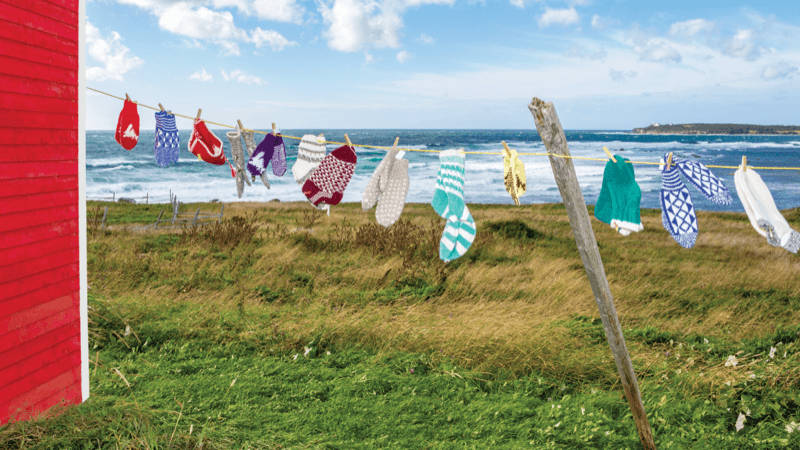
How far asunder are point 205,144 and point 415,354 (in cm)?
305

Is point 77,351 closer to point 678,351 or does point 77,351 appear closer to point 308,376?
point 308,376

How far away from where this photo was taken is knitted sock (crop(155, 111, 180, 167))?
5.23 m

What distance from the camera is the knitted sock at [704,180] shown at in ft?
10.1

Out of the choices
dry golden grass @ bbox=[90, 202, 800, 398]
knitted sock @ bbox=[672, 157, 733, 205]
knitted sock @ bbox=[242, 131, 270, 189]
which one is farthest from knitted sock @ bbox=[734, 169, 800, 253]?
knitted sock @ bbox=[242, 131, 270, 189]

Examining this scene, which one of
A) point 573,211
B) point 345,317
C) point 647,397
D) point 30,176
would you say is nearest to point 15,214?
point 30,176

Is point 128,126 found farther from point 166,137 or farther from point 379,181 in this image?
point 379,181

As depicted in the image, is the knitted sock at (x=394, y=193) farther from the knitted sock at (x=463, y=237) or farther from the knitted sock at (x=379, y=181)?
the knitted sock at (x=463, y=237)

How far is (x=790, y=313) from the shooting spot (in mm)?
6727

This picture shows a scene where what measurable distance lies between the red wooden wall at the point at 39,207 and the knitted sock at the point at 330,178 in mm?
2094

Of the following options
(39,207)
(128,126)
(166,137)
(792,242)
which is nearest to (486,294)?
(792,242)

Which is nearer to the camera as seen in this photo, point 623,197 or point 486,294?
point 623,197

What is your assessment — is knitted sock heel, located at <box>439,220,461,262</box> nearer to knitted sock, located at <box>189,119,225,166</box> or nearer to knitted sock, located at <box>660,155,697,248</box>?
knitted sock, located at <box>660,155,697,248</box>

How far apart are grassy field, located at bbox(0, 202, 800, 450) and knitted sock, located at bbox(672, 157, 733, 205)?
187 cm

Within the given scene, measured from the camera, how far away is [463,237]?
9.55 feet
